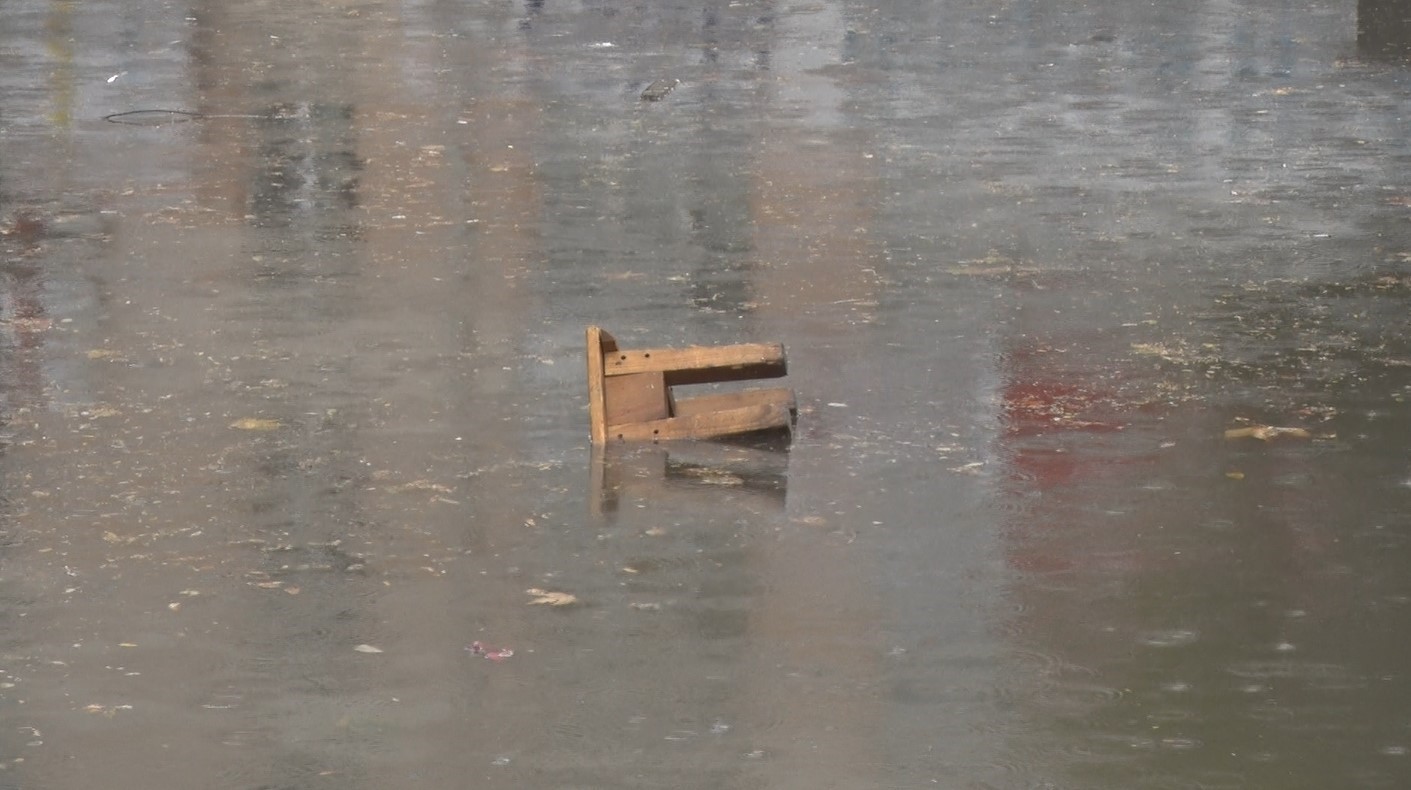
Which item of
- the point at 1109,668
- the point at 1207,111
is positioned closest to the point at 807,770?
the point at 1109,668

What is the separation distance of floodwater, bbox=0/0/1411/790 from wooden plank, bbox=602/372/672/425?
0.52ft

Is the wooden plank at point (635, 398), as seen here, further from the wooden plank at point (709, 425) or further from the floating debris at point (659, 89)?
the floating debris at point (659, 89)

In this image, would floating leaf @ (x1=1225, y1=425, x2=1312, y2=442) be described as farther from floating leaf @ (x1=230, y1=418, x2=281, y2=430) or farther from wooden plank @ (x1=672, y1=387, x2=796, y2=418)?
floating leaf @ (x1=230, y1=418, x2=281, y2=430)

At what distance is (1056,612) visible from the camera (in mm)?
6406

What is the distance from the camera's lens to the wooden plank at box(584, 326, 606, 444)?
8086 millimetres

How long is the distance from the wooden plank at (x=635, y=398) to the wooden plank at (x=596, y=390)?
3cm

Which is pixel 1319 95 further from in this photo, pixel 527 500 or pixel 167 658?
pixel 167 658

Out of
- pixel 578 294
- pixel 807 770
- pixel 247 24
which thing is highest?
pixel 247 24

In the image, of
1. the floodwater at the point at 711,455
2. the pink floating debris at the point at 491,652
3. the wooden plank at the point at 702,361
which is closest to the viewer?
the floodwater at the point at 711,455

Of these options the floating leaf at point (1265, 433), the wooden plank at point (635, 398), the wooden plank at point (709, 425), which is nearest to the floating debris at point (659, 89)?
the wooden plank at point (635, 398)

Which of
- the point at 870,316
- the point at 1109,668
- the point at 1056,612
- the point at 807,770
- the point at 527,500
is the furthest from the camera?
the point at 870,316

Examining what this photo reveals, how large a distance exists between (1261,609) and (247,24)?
1692 centimetres

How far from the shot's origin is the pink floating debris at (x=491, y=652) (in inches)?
240

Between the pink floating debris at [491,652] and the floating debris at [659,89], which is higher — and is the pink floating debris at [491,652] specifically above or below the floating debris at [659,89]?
below
